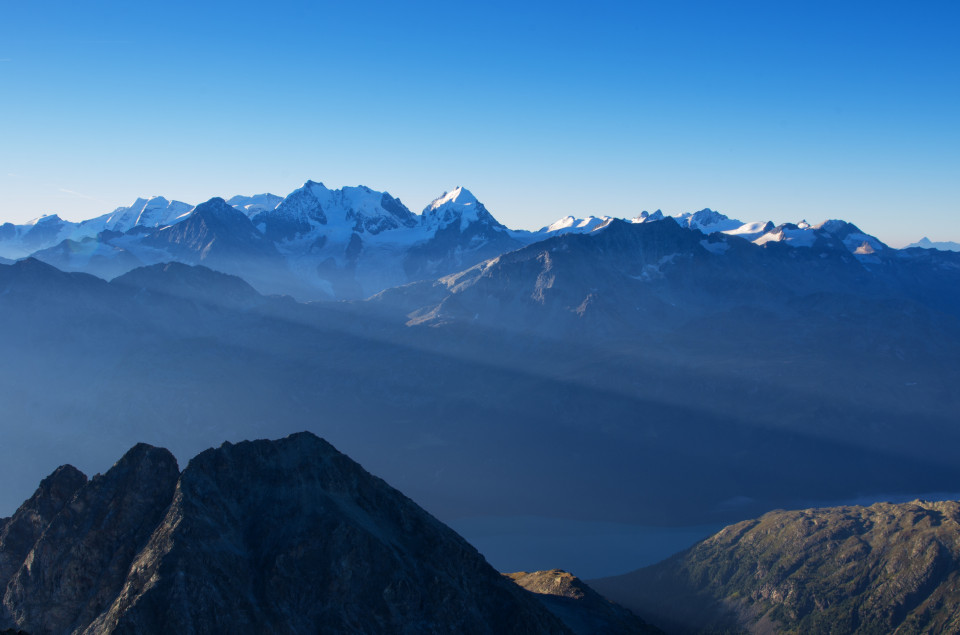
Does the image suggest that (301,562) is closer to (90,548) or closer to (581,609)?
(90,548)

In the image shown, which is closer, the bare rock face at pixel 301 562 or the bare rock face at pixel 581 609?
the bare rock face at pixel 301 562

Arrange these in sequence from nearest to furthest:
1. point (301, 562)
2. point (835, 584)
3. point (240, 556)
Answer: point (240, 556), point (301, 562), point (835, 584)

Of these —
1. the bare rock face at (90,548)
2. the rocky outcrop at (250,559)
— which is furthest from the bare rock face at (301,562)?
the bare rock face at (90,548)

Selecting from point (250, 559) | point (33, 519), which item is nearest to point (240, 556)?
point (250, 559)

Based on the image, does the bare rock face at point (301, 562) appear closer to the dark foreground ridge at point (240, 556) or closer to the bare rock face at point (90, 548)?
the dark foreground ridge at point (240, 556)

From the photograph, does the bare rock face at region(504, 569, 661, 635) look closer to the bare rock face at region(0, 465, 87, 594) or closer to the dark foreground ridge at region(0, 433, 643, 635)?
the dark foreground ridge at region(0, 433, 643, 635)
